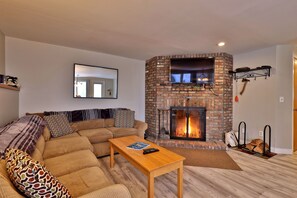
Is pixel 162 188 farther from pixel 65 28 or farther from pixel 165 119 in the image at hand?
pixel 65 28

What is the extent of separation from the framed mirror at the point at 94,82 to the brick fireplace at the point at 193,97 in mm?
1048

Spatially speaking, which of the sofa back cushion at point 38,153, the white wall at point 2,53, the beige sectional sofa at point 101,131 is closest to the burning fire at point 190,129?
the beige sectional sofa at point 101,131

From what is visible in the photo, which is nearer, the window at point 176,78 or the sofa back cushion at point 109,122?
the sofa back cushion at point 109,122

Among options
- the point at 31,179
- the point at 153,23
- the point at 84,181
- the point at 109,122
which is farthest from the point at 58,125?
the point at 153,23

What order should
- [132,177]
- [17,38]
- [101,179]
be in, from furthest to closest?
[17,38] < [132,177] < [101,179]

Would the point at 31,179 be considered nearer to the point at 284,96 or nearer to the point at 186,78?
the point at 186,78

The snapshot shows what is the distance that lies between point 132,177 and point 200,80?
2.69 m

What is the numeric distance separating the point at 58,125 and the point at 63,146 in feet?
2.61

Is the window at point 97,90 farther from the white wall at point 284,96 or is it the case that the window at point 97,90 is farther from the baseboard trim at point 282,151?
the baseboard trim at point 282,151

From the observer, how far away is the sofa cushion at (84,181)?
1216 mm

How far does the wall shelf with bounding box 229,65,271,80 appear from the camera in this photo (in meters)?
3.28

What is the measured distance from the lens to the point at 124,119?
352 centimetres

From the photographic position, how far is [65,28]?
2449 millimetres

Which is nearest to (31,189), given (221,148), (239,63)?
(221,148)
